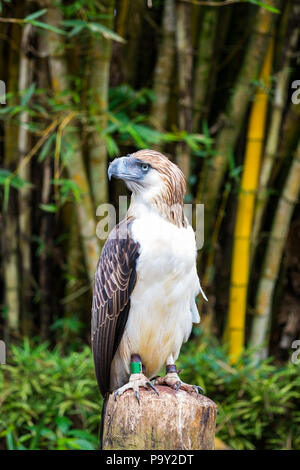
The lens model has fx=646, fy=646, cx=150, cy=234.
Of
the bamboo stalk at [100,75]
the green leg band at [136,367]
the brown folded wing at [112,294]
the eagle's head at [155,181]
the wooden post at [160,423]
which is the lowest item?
the wooden post at [160,423]

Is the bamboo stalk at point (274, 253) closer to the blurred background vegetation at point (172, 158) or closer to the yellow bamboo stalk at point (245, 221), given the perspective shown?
the blurred background vegetation at point (172, 158)

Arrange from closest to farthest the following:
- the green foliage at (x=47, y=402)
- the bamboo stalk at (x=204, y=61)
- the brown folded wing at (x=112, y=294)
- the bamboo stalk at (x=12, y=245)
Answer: the brown folded wing at (x=112, y=294) < the green foliage at (x=47, y=402) < the bamboo stalk at (x=204, y=61) < the bamboo stalk at (x=12, y=245)

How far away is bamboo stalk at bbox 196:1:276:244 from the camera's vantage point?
3631 millimetres

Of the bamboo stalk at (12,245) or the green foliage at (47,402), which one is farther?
the bamboo stalk at (12,245)

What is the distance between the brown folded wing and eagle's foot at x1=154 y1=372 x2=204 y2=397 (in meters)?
0.20

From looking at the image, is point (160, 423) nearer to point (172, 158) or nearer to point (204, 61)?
point (172, 158)

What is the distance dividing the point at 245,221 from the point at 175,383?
173cm

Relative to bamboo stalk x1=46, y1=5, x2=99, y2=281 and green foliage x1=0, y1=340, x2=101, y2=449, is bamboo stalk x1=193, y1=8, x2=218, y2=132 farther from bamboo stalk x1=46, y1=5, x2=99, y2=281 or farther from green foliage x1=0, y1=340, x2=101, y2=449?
green foliage x1=0, y1=340, x2=101, y2=449

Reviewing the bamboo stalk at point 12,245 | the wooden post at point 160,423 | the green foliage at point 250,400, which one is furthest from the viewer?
the bamboo stalk at point 12,245

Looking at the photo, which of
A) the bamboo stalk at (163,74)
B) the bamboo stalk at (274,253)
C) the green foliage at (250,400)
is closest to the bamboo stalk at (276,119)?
the bamboo stalk at (274,253)

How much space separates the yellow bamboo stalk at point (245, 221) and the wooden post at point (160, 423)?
1.74m

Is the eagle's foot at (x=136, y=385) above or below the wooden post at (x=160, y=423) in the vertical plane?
above

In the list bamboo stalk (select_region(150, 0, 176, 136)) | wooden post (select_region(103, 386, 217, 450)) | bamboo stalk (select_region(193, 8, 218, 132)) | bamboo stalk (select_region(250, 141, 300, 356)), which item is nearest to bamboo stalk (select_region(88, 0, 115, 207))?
bamboo stalk (select_region(150, 0, 176, 136))

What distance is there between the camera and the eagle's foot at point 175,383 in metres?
2.17
